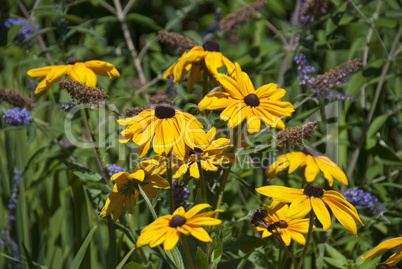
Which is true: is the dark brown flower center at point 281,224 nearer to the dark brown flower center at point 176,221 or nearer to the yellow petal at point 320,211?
the yellow petal at point 320,211

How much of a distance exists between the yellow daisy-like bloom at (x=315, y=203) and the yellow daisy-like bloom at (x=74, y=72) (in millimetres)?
660

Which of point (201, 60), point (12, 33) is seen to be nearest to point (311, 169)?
point (201, 60)

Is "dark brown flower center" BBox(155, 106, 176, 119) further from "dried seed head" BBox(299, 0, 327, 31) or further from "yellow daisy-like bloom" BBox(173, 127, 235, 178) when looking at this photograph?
"dried seed head" BBox(299, 0, 327, 31)

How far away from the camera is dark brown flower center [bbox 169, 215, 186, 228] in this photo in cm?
92

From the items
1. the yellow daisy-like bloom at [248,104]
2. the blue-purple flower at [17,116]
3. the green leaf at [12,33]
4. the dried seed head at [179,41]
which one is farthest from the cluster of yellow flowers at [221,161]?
the green leaf at [12,33]

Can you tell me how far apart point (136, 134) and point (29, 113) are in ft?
2.62

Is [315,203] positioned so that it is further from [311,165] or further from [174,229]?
[174,229]

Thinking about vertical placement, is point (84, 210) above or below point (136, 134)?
below

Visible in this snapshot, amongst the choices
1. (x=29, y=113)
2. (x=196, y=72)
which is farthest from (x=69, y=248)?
(x=196, y=72)

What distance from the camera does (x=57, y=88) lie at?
6.66 ft

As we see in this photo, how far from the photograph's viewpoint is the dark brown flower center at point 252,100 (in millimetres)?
1124

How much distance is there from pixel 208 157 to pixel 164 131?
170 millimetres

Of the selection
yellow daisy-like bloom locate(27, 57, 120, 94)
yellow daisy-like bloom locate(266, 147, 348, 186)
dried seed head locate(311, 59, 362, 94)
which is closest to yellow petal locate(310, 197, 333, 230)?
yellow daisy-like bloom locate(266, 147, 348, 186)

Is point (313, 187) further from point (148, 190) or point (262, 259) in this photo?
point (262, 259)
